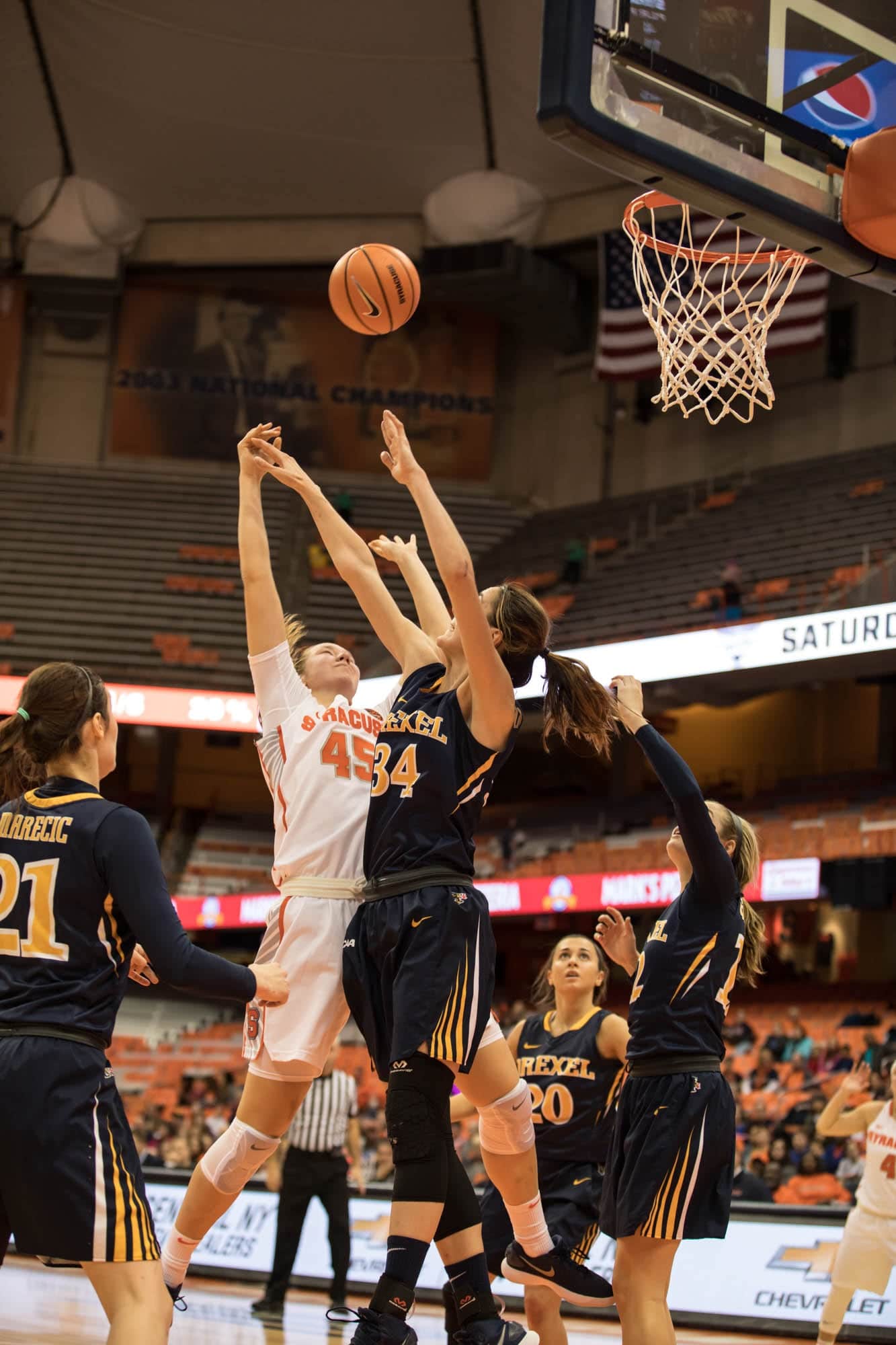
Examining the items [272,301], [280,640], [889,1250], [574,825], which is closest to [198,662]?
[574,825]

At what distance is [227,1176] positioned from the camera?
14.0 ft

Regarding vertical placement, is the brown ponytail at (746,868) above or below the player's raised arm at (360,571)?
below

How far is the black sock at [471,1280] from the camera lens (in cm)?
396

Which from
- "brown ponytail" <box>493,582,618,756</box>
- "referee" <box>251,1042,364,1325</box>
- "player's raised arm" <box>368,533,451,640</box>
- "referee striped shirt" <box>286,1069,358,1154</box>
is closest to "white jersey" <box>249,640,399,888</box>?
"player's raised arm" <box>368,533,451,640</box>

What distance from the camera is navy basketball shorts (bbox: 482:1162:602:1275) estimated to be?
5461mm

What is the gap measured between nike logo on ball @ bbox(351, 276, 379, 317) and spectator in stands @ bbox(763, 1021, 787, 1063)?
1043 cm

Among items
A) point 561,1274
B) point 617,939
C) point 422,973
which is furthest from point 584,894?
point 422,973

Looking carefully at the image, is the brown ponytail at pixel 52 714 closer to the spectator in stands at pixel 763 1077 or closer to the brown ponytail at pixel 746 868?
the brown ponytail at pixel 746 868

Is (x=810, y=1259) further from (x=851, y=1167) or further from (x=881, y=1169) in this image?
(x=851, y=1167)

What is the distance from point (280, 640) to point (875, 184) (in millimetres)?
2390

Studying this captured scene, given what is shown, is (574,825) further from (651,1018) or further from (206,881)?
(651,1018)

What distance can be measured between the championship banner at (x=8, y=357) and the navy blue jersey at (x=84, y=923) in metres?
24.0

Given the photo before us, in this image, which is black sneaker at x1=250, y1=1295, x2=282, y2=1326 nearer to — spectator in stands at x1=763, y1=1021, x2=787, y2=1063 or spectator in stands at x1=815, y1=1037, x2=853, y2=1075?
spectator in stands at x1=815, y1=1037, x2=853, y2=1075

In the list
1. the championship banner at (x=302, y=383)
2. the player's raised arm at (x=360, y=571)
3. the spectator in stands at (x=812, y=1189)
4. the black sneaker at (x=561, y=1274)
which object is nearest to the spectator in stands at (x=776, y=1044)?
the spectator in stands at (x=812, y=1189)
